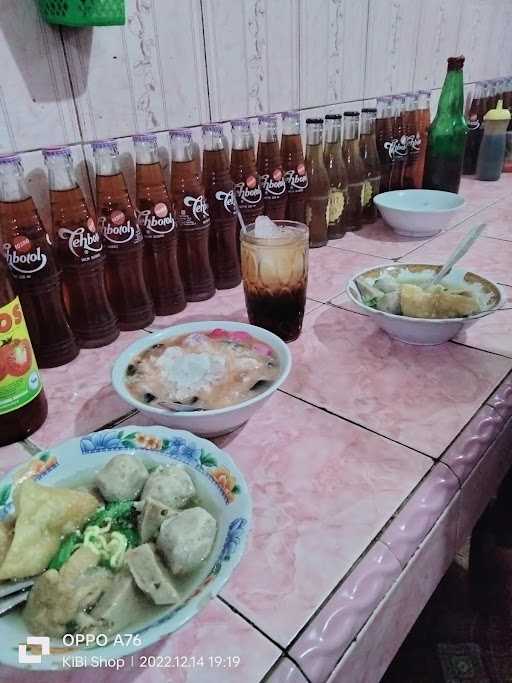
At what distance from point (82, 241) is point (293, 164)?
558 mm

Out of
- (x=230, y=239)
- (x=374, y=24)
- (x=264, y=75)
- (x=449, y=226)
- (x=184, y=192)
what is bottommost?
(x=449, y=226)

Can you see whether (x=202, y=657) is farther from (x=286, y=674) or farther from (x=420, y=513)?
(x=420, y=513)

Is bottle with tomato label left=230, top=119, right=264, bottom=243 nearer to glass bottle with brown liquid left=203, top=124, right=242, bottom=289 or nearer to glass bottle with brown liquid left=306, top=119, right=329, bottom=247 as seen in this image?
glass bottle with brown liquid left=203, top=124, right=242, bottom=289

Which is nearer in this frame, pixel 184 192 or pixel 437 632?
pixel 184 192

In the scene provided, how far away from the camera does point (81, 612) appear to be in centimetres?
41

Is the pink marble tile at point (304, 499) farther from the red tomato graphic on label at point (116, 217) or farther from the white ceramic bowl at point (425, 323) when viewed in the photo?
the red tomato graphic on label at point (116, 217)

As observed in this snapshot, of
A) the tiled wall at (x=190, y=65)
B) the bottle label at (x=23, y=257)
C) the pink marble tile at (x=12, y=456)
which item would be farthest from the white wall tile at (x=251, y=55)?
the pink marble tile at (x=12, y=456)

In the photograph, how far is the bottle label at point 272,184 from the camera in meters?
1.14

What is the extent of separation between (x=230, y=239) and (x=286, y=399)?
0.45 metres

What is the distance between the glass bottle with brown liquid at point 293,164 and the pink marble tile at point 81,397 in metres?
0.53

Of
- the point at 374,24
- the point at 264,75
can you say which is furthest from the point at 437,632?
the point at 374,24

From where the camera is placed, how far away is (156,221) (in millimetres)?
920

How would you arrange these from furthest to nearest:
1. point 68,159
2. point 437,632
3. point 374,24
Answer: point 374,24
point 437,632
point 68,159

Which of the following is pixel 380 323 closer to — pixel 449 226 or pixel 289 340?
pixel 289 340
